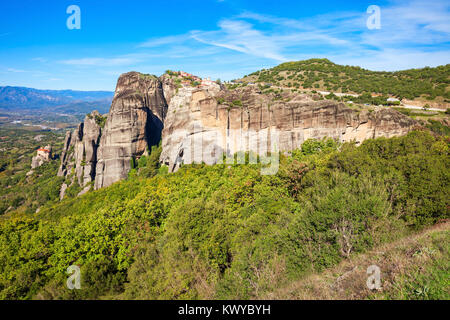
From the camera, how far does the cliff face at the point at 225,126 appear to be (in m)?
36.2

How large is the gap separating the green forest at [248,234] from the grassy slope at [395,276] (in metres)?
0.12

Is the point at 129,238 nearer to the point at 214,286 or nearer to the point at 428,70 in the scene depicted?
the point at 214,286

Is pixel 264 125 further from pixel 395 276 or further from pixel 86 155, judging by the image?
pixel 86 155

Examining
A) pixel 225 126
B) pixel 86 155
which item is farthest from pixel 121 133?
pixel 225 126

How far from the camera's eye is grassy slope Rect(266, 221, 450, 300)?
24.7ft

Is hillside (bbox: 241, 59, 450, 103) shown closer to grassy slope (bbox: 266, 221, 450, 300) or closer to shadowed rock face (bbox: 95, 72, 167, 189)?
shadowed rock face (bbox: 95, 72, 167, 189)

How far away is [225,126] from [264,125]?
6583 millimetres

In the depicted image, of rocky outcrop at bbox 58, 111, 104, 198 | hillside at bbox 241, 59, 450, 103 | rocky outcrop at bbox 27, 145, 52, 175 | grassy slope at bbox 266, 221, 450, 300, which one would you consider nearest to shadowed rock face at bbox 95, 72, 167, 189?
rocky outcrop at bbox 58, 111, 104, 198

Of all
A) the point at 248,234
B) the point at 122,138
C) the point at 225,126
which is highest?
the point at 225,126

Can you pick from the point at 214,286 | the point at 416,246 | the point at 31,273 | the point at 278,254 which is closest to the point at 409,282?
the point at 416,246

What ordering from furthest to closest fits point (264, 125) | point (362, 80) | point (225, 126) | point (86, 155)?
point (362, 80) < point (86, 155) < point (225, 126) < point (264, 125)

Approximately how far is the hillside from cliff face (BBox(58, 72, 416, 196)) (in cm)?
2758

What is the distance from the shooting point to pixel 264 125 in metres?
39.2

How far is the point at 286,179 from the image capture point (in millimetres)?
23281
